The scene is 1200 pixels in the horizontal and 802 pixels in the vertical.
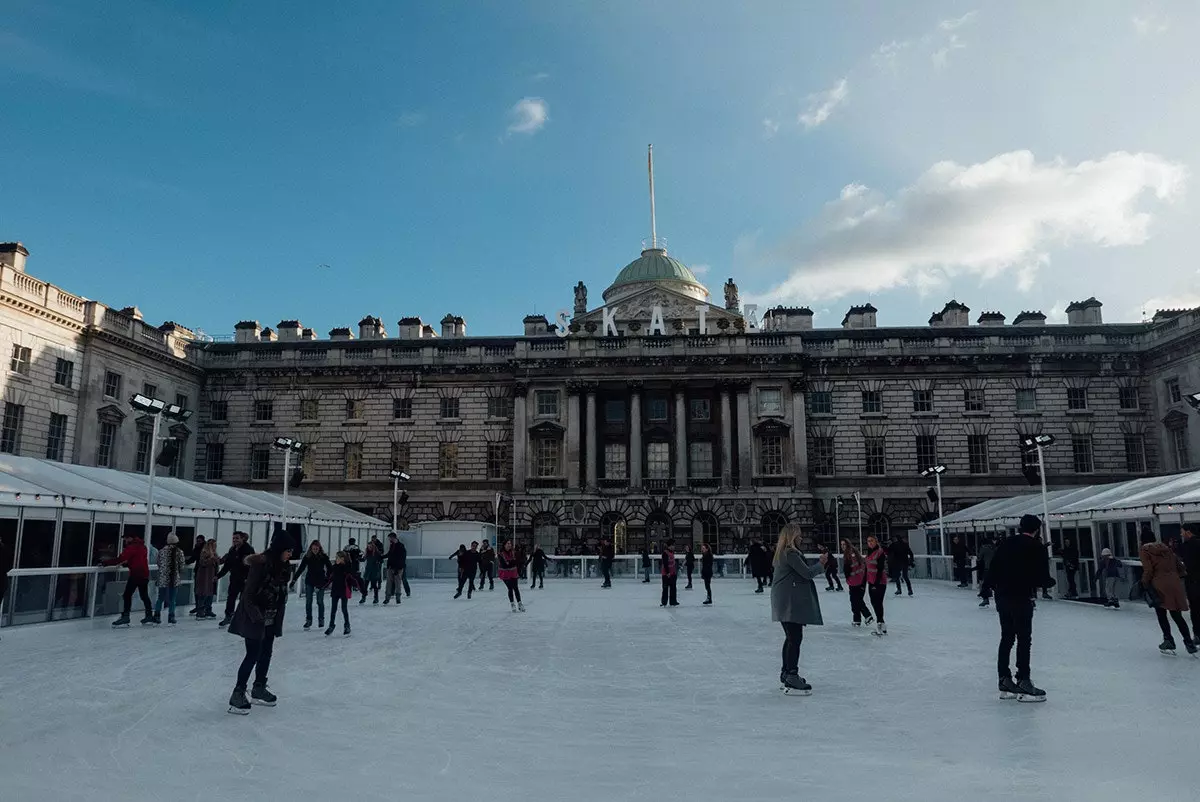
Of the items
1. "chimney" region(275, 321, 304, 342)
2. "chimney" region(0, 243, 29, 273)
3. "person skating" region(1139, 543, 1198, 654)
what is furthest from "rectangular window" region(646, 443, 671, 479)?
"person skating" region(1139, 543, 1198, 654)

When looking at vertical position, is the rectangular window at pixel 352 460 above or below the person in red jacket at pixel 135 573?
above

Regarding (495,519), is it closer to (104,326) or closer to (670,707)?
(104,326)

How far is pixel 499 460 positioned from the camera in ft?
167

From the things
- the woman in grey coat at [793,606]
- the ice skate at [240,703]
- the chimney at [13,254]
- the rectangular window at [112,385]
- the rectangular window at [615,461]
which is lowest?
the ice skate at [240,703]

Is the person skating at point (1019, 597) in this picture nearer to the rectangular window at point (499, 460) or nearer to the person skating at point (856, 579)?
the person skating at point (856, 579)

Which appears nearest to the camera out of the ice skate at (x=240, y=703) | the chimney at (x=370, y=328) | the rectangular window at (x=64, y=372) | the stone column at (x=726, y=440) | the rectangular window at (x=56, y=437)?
the ice skate at (x=240, y=703)

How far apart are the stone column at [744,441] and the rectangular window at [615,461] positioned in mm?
6744

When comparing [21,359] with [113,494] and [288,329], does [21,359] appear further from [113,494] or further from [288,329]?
[288,329]

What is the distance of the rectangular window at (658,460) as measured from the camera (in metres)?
50.4

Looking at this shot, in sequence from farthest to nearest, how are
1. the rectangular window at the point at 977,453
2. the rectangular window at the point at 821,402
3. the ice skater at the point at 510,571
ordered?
the rectangular window at the point at 821,402 → the rectangular window at the point at 977,453 → the ice skater at the point at 510,571

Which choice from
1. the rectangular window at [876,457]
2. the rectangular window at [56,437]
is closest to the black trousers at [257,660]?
the rectangular window at [56,437]

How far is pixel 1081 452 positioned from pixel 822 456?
14.6 m

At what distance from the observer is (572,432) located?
50094 millimetres

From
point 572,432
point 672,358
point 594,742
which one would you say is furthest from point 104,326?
point 594,742
